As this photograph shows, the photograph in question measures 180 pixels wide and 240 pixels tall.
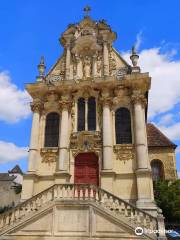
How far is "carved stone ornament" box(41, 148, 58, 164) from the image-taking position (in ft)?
57.5

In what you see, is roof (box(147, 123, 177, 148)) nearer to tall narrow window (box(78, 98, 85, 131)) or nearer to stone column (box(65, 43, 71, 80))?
tall narrow window (box(78, 98, 85, 131))

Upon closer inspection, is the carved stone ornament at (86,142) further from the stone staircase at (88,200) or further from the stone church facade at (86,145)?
the stone staircase at (88,200)

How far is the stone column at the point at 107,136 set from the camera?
16.4 meters

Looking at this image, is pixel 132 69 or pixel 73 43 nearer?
pixel 132 69

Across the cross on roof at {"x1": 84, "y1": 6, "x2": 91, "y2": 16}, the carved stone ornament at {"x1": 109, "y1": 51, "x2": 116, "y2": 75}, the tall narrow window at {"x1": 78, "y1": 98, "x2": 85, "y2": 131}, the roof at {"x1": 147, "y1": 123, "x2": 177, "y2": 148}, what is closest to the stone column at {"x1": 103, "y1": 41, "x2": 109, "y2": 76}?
the carved stone ornament at {"x1": 109, "y1": 51, "x2": 116, "y2": 75}

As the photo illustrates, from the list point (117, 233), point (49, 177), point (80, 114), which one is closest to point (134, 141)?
point (80, 114)

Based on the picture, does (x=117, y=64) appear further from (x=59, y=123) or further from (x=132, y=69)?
(x=59, y=123)

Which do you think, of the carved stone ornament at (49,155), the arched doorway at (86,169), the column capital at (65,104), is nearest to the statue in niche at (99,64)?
the column capital at (65,104)

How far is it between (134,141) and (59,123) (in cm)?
526

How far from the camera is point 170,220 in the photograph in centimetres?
1786

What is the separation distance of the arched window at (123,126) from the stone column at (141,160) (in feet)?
2.05

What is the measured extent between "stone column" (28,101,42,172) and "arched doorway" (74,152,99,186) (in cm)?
275

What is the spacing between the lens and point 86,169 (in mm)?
17000

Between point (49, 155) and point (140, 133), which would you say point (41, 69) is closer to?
point (49, 155)
